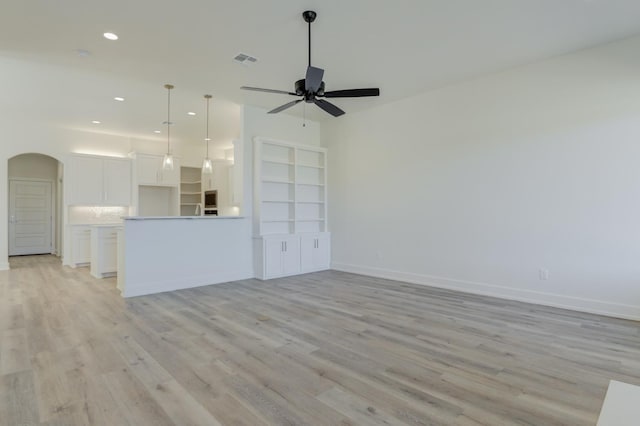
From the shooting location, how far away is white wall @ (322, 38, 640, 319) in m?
3.77

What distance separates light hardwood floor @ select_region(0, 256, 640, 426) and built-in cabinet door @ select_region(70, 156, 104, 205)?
A: 3.77m

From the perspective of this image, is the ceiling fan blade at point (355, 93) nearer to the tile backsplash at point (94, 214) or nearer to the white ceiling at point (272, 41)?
the white ceiling at point (272, 41)

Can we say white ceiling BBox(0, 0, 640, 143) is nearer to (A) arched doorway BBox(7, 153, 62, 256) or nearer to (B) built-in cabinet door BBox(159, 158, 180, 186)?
(B) built-in cabinet door BBox(159, 158, 180, 186)

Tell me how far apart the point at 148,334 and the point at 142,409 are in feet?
4.54

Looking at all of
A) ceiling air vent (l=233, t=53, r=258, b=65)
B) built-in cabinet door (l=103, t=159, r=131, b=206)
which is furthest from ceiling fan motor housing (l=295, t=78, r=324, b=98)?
built-in cabinet door (l=103, t=159, r=131, b=206)

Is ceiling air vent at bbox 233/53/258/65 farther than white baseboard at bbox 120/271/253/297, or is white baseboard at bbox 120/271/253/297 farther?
white baseboard at bbox 120/271/253/297

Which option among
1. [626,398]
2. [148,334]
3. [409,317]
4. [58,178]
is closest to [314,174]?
[409,317]

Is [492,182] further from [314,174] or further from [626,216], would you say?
[314,174]

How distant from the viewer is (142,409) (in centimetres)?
198

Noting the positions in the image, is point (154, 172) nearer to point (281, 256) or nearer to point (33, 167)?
point (33, 167)

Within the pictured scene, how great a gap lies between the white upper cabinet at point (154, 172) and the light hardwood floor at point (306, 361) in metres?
4.37

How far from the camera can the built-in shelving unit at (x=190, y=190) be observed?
31.3ft

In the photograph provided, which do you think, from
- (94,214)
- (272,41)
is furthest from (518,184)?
(94,214)

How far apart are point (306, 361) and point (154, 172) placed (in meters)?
7.44
